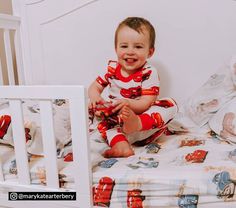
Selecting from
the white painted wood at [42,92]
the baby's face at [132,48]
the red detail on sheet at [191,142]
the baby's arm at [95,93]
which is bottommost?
the red detail on sheet at [191,142]

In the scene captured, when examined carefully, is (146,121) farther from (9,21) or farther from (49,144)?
(9,21)

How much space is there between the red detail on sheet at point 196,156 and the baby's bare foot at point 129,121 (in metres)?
0.17

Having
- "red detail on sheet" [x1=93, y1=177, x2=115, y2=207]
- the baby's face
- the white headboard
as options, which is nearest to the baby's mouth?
the baby's face

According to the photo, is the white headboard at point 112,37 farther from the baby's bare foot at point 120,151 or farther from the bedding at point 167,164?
the baby's bare foot at point 120,151

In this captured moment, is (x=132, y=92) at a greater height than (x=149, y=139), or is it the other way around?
(x=132, y=92)

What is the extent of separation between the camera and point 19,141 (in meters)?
0.87

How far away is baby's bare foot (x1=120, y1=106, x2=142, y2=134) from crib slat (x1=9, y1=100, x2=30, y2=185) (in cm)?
28

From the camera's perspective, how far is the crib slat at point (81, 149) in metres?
0.80

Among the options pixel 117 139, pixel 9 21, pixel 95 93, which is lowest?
pixel 117 139

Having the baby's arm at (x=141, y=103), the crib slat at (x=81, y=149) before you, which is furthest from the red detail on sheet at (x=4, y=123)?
the baby's arm at (x=141, y=103)

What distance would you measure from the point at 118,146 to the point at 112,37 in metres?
0.62

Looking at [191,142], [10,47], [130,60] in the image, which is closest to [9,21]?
[10,47]

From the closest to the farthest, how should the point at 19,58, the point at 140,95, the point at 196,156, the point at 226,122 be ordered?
1. the point at 196,156
2. the point at 226,122
3. the point at 140,95
4. the point at 19,58

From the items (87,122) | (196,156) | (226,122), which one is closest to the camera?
(87,122)
